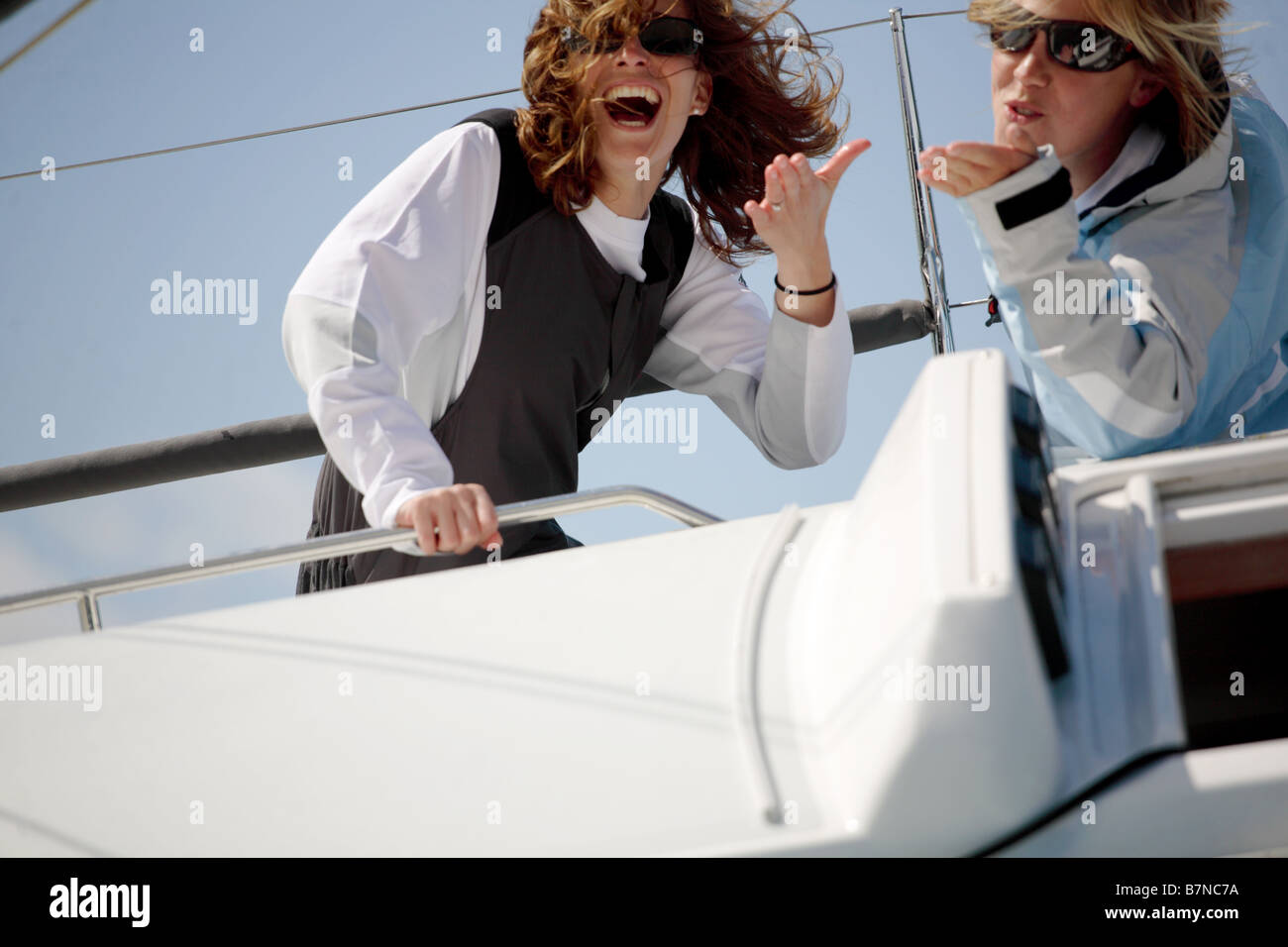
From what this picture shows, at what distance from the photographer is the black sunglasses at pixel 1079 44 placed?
164cm

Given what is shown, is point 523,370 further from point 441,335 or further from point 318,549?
point 318,549

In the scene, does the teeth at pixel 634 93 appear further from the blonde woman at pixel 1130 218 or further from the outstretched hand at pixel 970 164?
the outstretched hand at pixel 970 164

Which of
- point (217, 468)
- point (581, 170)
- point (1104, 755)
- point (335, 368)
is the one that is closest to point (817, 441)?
point (581, 170)

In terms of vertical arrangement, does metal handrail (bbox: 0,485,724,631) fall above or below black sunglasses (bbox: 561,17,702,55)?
below

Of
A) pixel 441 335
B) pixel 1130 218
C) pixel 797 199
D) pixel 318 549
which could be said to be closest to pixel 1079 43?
pixel 1130 218

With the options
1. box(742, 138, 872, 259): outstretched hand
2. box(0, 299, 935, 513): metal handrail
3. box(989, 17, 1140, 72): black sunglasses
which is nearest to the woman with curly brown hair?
box(742, 138, 872, 259): outstretched hand

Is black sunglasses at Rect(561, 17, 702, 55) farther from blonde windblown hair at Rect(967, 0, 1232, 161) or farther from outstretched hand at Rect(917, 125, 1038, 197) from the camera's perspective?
outstretched hand at Rect(917, 125, 1038, 197)

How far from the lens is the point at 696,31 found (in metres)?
1.98

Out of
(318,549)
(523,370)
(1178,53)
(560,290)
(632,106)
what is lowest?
(318,549)

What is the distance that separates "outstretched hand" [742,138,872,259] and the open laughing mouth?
24 centimetres

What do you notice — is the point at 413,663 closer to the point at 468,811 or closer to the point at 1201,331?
the point at 468,811

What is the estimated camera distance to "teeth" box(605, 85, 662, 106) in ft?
6.32

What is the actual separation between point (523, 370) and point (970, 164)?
2.45ft

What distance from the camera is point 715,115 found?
2.19 metres
